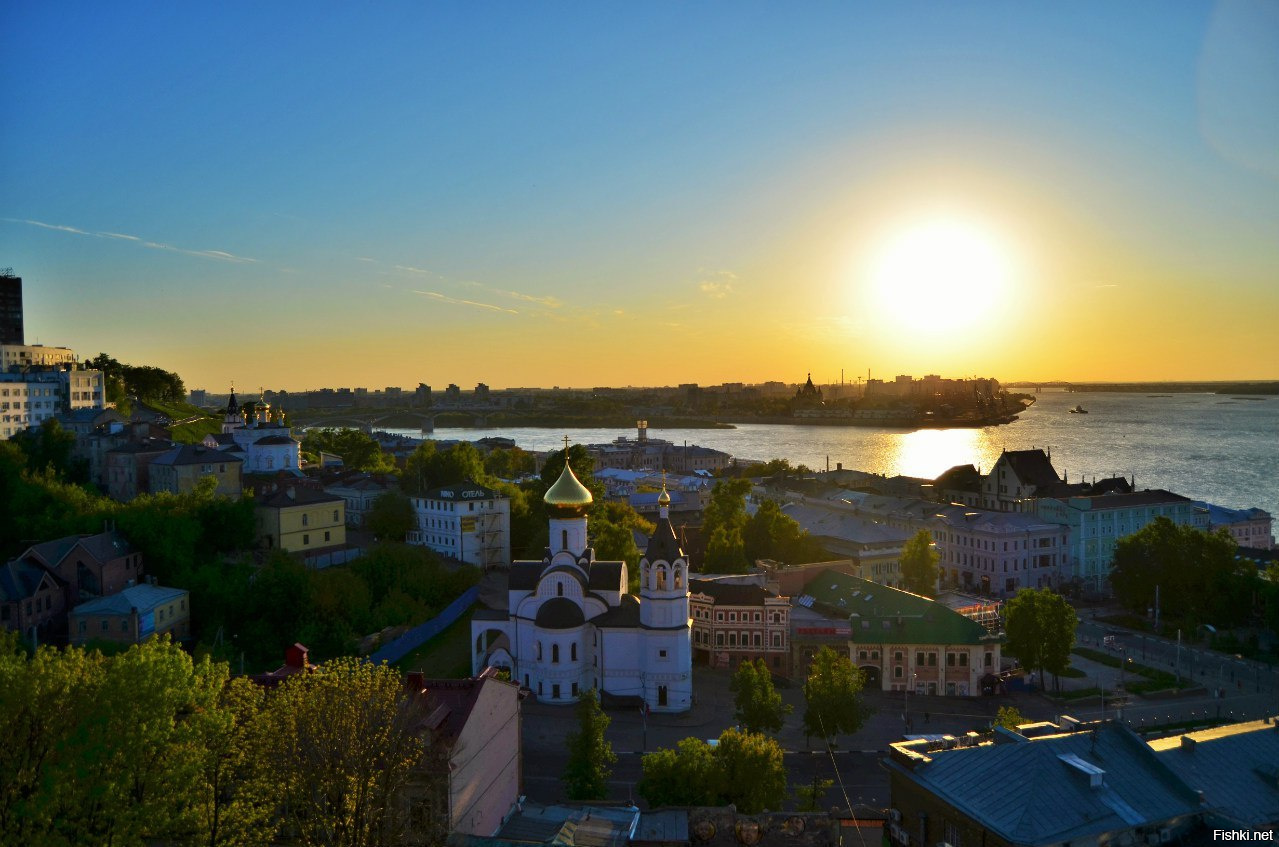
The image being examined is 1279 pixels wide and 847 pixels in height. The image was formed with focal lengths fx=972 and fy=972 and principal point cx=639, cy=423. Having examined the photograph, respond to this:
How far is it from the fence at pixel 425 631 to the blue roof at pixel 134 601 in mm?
5970

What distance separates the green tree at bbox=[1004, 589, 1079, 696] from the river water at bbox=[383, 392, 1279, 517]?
43.7m

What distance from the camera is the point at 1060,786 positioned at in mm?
A: 12141

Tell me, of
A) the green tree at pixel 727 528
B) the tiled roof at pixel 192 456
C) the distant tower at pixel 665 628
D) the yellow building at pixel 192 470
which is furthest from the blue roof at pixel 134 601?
the green tree at pixel 727 528

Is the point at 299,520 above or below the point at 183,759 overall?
above

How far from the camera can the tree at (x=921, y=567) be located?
1366 inches

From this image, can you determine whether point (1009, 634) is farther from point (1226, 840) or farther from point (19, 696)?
point (19, 696)

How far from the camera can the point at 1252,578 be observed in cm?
3153

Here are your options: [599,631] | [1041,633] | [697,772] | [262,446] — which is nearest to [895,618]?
[1041,633]

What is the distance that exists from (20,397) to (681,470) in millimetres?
58213

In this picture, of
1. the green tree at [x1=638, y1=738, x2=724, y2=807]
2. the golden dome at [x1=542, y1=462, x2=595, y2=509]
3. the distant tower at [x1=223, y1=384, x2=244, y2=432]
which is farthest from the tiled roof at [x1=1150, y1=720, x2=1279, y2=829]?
the distant tower at [x1=223, y1=384, x2=244, y2=432]

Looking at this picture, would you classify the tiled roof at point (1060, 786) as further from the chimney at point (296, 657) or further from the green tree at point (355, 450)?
the green tree at point (355, 450)

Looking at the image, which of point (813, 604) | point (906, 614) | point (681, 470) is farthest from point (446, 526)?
point (681, 470)

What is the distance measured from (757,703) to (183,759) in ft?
40.2

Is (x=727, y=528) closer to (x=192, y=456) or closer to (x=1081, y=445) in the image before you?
(x=192, y=456)
